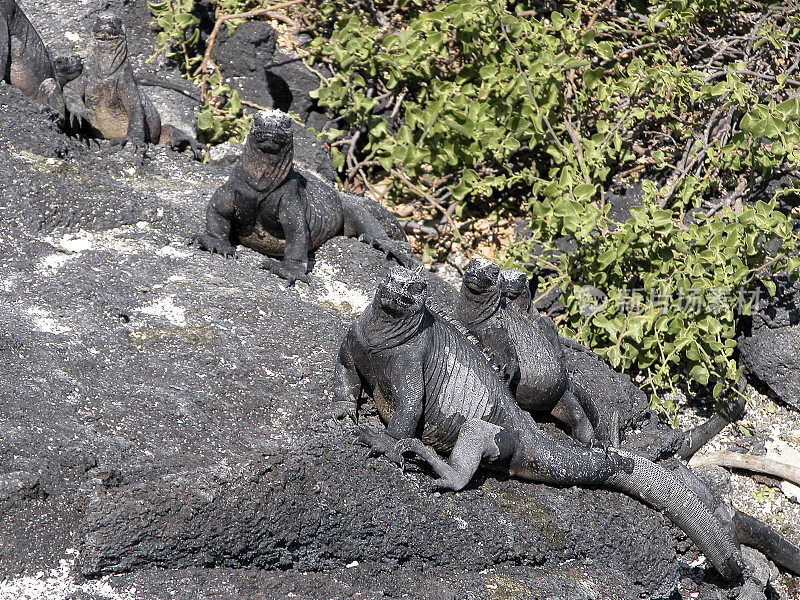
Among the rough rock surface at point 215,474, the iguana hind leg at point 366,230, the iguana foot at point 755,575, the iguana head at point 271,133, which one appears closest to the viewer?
the rough rock surface at point 215,474

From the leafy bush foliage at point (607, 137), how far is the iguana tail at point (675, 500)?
161 cm

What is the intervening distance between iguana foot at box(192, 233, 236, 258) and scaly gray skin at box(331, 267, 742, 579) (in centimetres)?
123

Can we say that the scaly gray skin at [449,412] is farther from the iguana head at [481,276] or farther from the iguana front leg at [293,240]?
the iguana front leg at [293,240]

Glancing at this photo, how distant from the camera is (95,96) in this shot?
5977 mm

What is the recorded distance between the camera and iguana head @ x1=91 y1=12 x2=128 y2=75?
232 inches

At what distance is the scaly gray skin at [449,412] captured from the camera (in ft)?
13.5

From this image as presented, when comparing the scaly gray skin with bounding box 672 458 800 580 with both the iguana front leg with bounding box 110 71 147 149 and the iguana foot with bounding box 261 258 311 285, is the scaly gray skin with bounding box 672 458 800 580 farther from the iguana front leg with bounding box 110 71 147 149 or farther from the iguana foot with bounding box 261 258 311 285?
the iguana front leg with bounding box 110 71 147 149

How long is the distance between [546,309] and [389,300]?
3037 millimetres

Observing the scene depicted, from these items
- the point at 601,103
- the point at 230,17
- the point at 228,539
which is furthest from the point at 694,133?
the point at 228,539

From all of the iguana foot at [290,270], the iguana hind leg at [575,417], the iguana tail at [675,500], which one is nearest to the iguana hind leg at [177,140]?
the iguana foot at [290,270]

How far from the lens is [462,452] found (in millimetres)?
4156

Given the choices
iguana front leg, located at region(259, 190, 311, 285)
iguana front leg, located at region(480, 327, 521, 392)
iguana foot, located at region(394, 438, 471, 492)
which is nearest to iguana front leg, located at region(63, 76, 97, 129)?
iguana front leg, located at region(259, 190, 311, 285)

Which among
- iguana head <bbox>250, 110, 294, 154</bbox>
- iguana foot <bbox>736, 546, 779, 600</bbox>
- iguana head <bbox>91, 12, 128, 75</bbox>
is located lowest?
iguana foot <bbox>736, 546, 779, 600</bbox>

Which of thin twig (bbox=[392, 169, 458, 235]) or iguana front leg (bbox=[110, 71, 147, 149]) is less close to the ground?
iguana front leg (bbox=[110, 71, 147, 149])
